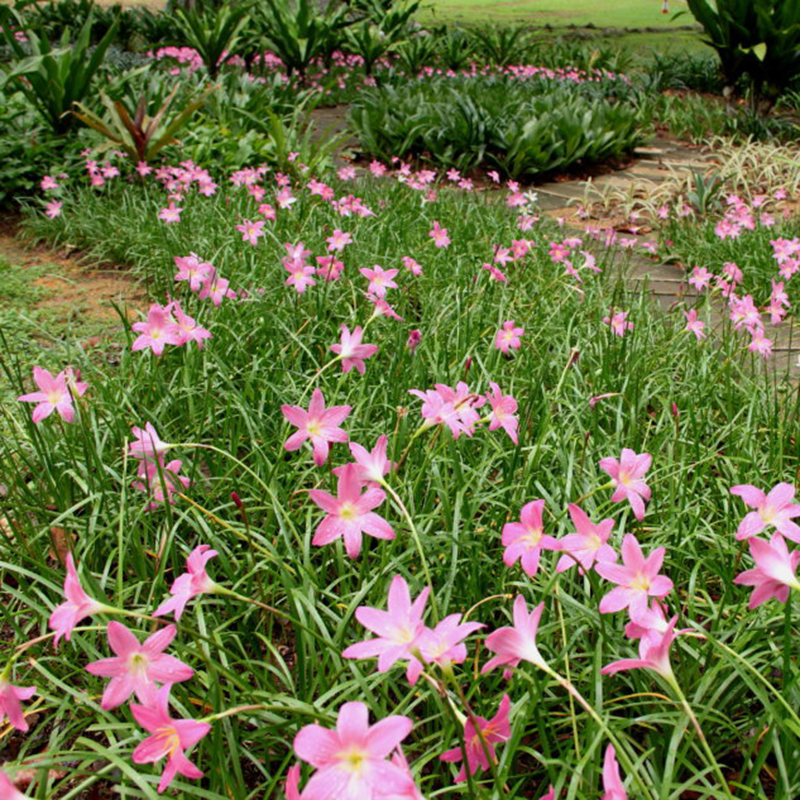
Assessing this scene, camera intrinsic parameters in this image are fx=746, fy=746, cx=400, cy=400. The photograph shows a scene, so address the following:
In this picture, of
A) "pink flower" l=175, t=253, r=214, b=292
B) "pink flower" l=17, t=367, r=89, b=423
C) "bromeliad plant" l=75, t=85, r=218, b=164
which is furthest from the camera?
"bromeliad plant" l=75, t=85, r=218, b=164

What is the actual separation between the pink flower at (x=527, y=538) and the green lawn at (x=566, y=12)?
29299mm

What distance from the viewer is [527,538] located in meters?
0.99

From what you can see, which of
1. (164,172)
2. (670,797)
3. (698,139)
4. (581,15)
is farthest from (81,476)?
(581,15)

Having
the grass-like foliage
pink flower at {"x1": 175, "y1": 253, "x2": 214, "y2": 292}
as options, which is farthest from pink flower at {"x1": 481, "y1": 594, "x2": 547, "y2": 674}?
pink flower at {"x1": 175, "y1": 253, "x2": 214, "y2": 292}

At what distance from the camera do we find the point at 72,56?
5.07m

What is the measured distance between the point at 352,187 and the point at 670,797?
4299 mm

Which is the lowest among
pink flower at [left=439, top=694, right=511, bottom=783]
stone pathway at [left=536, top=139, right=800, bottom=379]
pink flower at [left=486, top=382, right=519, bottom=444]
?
stone pathway at [left=536, top=139, right=800, bottom=379]

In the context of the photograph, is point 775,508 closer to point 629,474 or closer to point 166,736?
point 629,474

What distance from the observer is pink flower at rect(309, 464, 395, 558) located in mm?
903

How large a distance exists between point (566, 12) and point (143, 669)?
120 ft

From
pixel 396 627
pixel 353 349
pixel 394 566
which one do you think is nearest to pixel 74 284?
pixel 353 349

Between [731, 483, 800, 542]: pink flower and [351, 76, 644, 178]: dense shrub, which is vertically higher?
[731, 483, 800, 542]: pink flower

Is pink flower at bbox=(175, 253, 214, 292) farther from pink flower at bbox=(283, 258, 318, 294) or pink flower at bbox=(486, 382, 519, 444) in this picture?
pink flower at bbox=(486, 382, 519, 444)

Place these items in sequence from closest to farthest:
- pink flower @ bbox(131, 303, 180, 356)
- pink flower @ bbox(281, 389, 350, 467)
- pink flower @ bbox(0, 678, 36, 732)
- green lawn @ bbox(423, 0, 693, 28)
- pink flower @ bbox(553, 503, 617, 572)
→ 1. pink flower @ bbox(0, 678, 36, 732)
2. pink flower @ bbox(553, 503, 617, 572)
3. pink flower @ bbox(281, 389, 350, 467)
4. pink flower @ bbox(131, 303, 180, 356)
5. green lawn @ bbox(423, 0, 693, 28)
